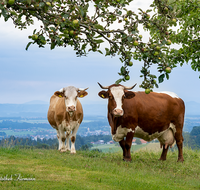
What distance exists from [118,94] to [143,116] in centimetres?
141

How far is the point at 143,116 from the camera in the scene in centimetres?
1040

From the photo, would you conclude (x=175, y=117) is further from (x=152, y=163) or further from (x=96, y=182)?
(x=96, y=182)

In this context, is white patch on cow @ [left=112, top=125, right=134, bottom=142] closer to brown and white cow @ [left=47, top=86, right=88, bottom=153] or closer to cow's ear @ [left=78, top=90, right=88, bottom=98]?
brown and white cow @ [left=47, top=86, right=88, bottom=153]

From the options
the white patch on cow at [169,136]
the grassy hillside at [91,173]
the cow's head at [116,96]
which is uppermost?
the cow's head at [116,96]

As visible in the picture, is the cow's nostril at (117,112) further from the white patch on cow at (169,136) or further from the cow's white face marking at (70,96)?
the white patch on cow at (169,136)

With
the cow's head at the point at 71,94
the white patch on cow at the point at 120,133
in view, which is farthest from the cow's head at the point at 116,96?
the cow's head at the point at 71,94

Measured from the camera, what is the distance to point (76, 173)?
841 cm

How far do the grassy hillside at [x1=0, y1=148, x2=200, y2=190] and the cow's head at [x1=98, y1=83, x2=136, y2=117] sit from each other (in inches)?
73.3

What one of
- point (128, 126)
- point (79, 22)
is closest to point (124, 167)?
point (128, 126)

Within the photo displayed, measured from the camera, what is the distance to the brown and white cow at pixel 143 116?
9.91m

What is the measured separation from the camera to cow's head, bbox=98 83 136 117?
9.41 m

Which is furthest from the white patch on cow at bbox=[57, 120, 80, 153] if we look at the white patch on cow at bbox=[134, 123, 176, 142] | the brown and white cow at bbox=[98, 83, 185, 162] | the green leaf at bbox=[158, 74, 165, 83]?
the green leaf at bbox=[158, 74, 165, 83]

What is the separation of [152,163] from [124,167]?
1.72 metres

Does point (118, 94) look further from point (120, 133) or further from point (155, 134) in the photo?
point (155, 134)
